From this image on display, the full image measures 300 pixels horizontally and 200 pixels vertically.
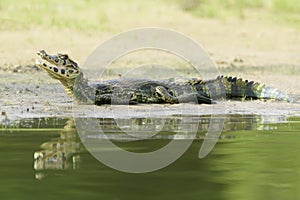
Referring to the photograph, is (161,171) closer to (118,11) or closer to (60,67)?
(60,67)

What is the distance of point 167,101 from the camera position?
10.6 metres

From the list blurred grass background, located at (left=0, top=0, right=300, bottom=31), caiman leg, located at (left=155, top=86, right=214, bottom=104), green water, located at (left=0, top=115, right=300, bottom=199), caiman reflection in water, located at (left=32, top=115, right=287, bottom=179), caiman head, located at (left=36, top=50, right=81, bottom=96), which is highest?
blurred grass background, located at (left=0, top=0, right=300, bottom=31)

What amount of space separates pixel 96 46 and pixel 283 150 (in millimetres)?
8587

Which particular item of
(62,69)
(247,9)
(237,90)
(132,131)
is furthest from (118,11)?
(132,131)

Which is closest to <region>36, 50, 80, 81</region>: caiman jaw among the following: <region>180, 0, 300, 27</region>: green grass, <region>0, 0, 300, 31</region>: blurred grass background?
<region>0, 0, 300, 31</region>: blurred grass background

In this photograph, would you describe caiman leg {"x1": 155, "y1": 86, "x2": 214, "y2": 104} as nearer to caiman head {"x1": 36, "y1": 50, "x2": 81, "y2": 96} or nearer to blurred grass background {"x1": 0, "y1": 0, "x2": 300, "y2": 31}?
caiman head {"x1": 36, "y1": 50, "x2": 81, "y2": 96}

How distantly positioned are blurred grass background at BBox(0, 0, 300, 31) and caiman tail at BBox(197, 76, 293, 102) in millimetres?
5906

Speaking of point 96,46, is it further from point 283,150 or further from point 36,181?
point 36,181

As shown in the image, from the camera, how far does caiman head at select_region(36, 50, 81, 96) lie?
10.2m

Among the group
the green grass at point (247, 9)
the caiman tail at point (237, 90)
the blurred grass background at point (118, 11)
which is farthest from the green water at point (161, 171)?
the green grass at point (247, 9)

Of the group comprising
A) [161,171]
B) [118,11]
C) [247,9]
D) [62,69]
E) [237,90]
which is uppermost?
[247,9]

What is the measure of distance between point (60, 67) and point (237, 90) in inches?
93.2

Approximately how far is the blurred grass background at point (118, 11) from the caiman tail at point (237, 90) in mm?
5906

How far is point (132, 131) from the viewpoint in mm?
8281
